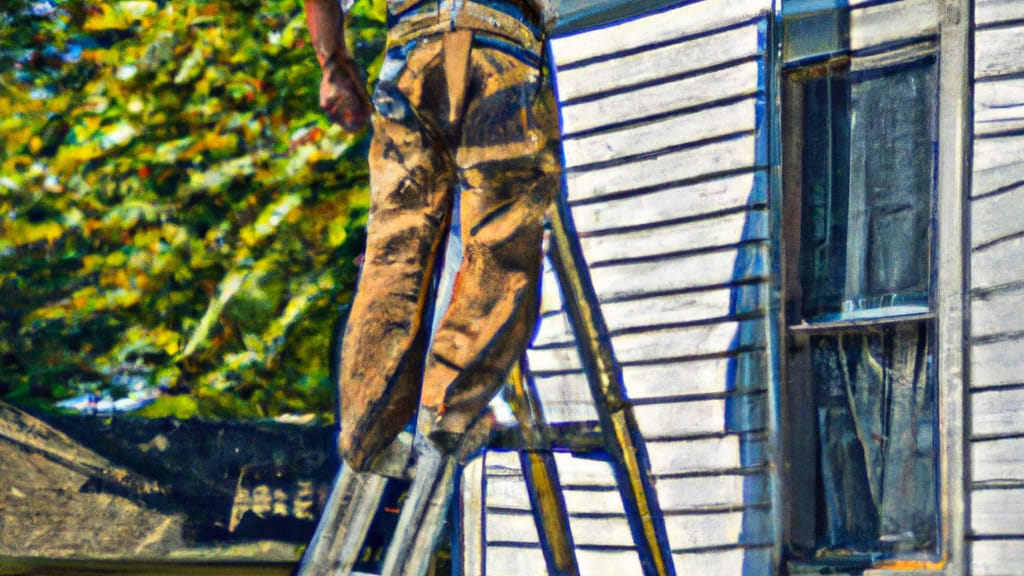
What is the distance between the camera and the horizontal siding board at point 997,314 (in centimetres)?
363

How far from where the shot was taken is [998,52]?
371 cm

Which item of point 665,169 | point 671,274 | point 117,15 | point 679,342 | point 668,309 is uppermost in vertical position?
point 117,15

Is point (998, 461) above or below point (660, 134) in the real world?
below

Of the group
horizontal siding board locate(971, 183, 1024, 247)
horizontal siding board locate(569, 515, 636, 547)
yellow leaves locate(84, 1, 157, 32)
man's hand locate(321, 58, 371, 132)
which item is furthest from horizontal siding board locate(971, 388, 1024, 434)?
yellow leaves locate(84, 1, 157, 32)

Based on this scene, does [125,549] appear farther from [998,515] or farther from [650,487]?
[998,515]

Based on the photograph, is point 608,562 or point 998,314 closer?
point 998,314

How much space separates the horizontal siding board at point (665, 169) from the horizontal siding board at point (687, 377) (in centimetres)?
57

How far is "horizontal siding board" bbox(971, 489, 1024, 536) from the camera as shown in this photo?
3582mm

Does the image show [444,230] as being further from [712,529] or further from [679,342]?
[712,529]

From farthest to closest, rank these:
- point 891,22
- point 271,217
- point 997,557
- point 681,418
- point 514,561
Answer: point 271,217 < point 514,561 < point 681,418 < point 891,22 < point 997,557

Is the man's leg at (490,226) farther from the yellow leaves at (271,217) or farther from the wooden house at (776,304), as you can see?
the yellow leaves at (271,217)

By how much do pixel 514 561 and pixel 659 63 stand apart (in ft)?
5.35

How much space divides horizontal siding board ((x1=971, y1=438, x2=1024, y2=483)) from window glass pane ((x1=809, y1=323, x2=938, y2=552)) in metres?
0.13

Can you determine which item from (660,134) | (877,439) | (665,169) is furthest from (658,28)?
(877,439)
